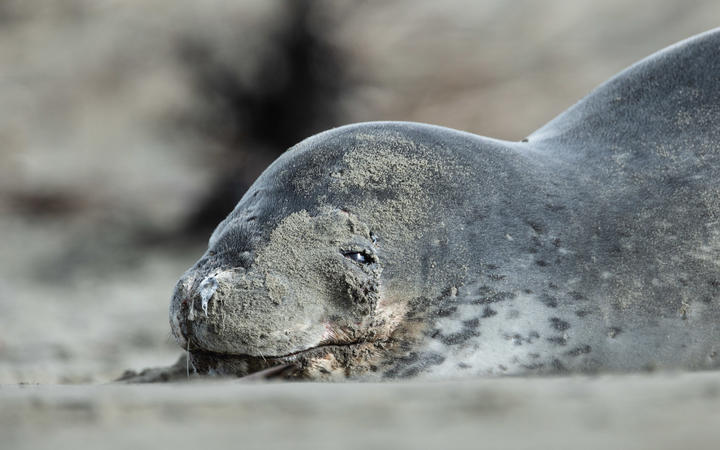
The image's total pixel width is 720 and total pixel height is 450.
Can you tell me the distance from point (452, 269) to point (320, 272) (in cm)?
30

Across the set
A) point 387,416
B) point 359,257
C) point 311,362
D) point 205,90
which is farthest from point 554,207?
point 205,90

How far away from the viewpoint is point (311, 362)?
1807 mm

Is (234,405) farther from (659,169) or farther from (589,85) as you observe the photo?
(589,85)

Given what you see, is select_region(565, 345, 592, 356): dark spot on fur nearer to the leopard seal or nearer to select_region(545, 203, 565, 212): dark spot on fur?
the leopard seal

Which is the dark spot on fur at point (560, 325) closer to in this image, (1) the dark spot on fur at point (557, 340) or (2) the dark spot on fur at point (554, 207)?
(1) the dark spot on fur at point (557, 340)

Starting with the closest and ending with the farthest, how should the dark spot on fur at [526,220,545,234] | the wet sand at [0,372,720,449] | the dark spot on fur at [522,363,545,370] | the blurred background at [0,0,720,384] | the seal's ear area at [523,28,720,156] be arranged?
the wet sand at [0,372,720,449] < the dark spot on fur at [522,363,545,370] < the dark spot on fur at [526,220,545,234] < the seal's ear area at [523,28,720,156] < the blurred background at [0,0,720,384]

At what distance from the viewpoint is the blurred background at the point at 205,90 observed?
5176 mm

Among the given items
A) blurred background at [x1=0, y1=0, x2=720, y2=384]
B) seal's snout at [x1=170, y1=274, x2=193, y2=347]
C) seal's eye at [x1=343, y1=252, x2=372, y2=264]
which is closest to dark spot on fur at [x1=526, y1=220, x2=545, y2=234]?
seal's eye at [x1=343, y1=252, x2=372, y2=264]

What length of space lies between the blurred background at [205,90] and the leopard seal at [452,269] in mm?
3233

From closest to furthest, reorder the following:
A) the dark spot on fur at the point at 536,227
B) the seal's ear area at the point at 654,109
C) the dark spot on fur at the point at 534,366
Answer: the dark spot on fur at the point at 534,366 → the dark spot on fur at the point at 536,227 → the seal's ear area at the point at 654,109

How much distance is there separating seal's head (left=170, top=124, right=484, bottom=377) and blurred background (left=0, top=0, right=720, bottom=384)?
3192mm

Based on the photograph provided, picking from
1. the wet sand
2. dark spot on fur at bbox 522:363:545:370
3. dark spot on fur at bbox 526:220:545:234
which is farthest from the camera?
dark spot on fur at bbox 526:220:545:234

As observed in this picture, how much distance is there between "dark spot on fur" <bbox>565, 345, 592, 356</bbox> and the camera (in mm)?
1788

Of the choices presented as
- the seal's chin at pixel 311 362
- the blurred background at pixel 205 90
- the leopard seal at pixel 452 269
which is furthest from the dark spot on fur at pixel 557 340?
the blurred background at pixel 205 90
